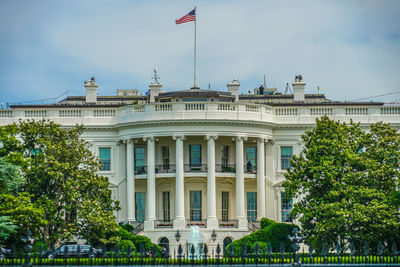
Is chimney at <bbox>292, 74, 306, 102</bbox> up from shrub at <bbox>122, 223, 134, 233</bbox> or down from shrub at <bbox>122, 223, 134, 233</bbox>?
up

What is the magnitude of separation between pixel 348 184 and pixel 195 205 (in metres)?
15.1

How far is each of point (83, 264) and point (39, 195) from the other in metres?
16.8

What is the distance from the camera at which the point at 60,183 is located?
5581 cm

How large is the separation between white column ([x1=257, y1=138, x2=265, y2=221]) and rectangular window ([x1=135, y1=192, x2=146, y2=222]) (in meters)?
9.26

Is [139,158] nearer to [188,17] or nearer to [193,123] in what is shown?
[193,123]

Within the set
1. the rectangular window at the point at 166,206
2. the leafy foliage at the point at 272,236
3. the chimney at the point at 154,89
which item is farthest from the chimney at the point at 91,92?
the leafy foliage at the point at 272,236

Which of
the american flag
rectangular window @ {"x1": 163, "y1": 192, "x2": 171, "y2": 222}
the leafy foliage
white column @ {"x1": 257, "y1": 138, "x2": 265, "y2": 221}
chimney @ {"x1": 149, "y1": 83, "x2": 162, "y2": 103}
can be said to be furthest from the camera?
chimney @ {"x1": 149, "y1": 83, "x2": 162, "y2": 103}

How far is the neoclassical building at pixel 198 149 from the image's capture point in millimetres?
63688

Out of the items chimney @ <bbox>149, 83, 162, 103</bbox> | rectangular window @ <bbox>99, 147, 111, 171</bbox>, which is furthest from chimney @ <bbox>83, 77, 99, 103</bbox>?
rectangular window @ <bbox>99, 147, 111, 171</bbox>

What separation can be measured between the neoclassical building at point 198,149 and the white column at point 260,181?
0.08 meters

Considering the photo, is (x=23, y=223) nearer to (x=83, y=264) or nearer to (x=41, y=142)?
(x=41, y=142)

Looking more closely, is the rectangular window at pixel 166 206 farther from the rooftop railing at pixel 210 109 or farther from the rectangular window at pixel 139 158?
the rooftop railing at pixel 210 109

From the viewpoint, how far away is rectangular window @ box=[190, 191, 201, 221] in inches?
2591

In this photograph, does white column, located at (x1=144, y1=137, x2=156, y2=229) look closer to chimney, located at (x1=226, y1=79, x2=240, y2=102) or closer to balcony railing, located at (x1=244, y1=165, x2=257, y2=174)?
balcony railing, located at (x1=244, y1=165, x2=257, y2=174)
